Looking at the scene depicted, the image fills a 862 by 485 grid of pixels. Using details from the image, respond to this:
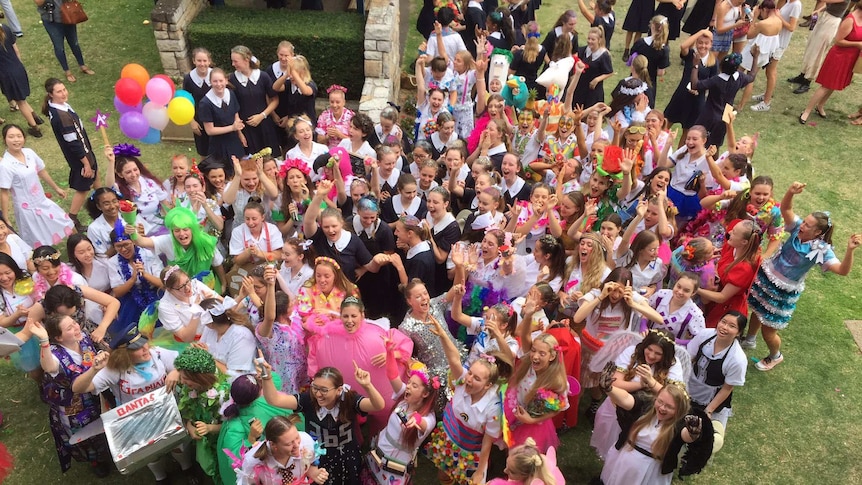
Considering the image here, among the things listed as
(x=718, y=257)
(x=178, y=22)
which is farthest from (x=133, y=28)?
(x=718, y=257)

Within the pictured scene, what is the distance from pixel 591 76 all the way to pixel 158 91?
213 inches

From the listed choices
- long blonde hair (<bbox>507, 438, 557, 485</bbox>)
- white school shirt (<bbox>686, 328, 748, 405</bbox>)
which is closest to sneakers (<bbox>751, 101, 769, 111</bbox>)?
white school shirt (<bbox>686, 328, 748, 405</bbox>)

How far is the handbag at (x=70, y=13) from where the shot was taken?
361 inches

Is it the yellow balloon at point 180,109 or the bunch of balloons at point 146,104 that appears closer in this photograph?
the bunch of balloons at point 146,104

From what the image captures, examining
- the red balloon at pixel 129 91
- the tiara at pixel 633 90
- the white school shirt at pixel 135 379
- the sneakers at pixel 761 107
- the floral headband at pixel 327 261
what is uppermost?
the tiara at pixel 633 90

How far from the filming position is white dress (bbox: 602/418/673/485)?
4.11m

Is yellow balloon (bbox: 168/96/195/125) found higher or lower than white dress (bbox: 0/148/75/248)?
higher

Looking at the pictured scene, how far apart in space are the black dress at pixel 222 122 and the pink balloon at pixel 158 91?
431 millimetres

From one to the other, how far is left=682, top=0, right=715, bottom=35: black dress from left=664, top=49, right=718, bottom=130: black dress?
360cm

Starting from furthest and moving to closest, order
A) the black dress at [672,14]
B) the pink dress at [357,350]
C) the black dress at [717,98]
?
the black dress at [672,14] < the black dress at [717,98] < the pink dress at [357,350]

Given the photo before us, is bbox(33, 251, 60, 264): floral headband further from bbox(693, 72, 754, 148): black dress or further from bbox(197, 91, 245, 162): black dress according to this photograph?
bbox(693, 72, 754, 148): black dress

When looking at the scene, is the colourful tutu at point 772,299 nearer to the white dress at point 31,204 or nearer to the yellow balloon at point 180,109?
the yellow balloon at point 180,109

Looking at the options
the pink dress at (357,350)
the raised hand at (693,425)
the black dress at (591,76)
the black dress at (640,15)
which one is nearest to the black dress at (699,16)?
the black dress at (640,15)

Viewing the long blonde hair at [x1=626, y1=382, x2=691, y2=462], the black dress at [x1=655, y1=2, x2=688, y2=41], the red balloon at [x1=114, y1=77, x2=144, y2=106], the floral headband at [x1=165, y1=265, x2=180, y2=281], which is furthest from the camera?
the black dress at [x1=655, y1=2, x2=688, y2=41]
